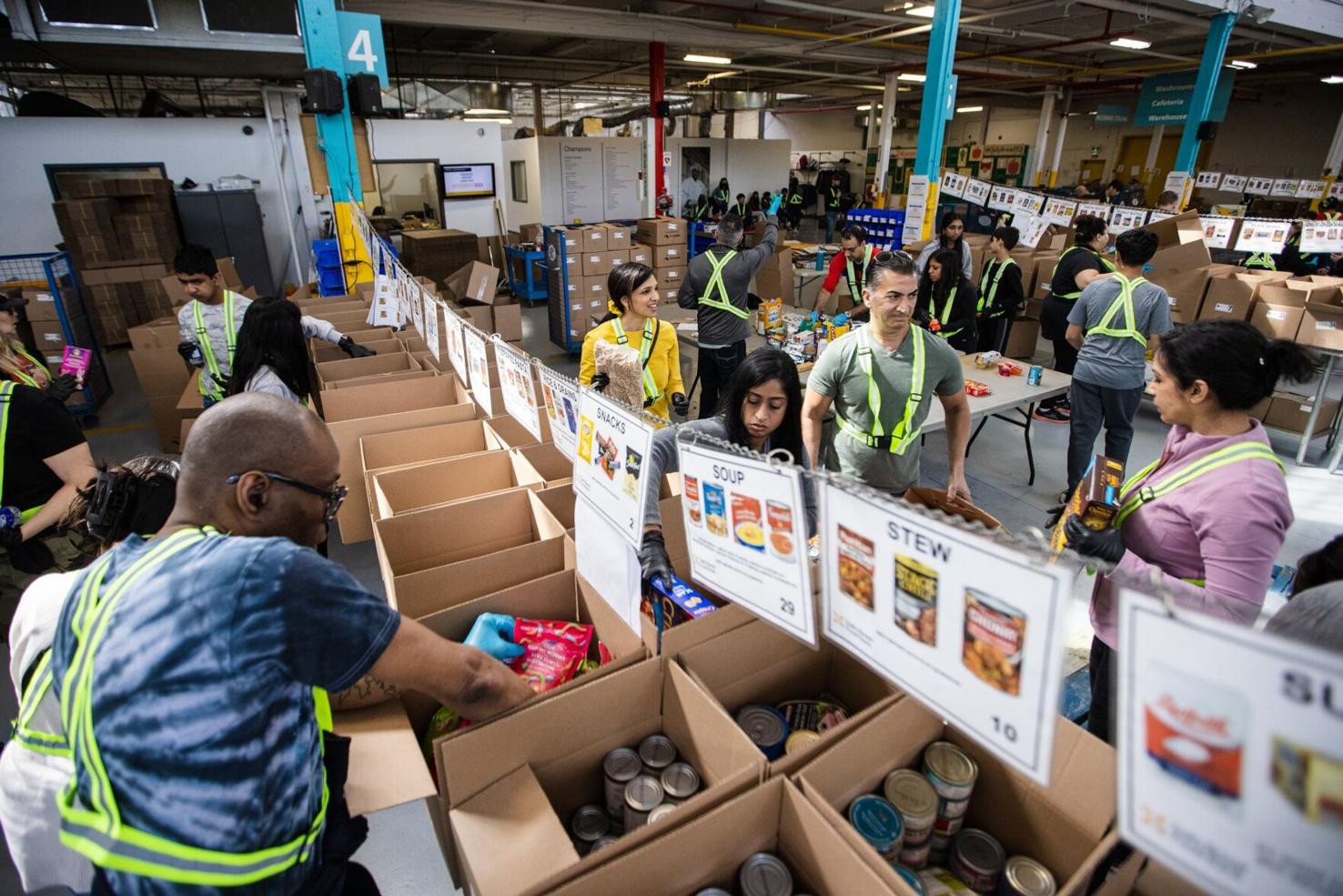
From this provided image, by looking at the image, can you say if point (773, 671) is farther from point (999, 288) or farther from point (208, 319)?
point (999, 288)

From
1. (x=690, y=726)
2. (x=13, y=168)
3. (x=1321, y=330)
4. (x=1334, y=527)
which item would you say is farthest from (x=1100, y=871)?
(x=13, y=168)

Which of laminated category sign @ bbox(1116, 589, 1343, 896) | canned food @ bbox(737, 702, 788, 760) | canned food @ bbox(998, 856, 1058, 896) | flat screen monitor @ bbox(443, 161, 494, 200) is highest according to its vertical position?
flat screen monitor @ bbox(443, 161, 494, 200)

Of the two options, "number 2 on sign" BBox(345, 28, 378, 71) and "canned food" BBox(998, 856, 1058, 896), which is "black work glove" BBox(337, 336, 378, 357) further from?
"canned food" BBox(998, 856, 1058, 896)

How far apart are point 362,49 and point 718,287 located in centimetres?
336

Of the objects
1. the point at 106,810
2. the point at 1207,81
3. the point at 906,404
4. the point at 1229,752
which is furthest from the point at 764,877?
the point at 1207,81

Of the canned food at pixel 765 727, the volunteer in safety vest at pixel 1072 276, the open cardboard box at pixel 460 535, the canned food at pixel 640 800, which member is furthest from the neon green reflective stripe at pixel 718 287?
the canned food at pixel 640 800

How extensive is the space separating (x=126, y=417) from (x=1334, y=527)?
380 inches

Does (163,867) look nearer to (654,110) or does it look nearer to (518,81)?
(654,110)

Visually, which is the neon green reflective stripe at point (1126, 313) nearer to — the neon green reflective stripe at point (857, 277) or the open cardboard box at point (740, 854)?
the neon green reflective stripe at point (857, 277)

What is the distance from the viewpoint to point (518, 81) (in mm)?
16500

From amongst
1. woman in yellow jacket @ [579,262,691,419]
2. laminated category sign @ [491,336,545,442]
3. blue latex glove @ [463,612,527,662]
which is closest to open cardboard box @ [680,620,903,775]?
blue latex glove @ [463,612,527,662]

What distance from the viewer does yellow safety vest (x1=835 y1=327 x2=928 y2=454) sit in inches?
105

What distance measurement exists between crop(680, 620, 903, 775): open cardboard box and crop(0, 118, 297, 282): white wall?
33.2 ft

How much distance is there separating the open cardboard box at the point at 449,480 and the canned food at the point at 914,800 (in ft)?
5.31
